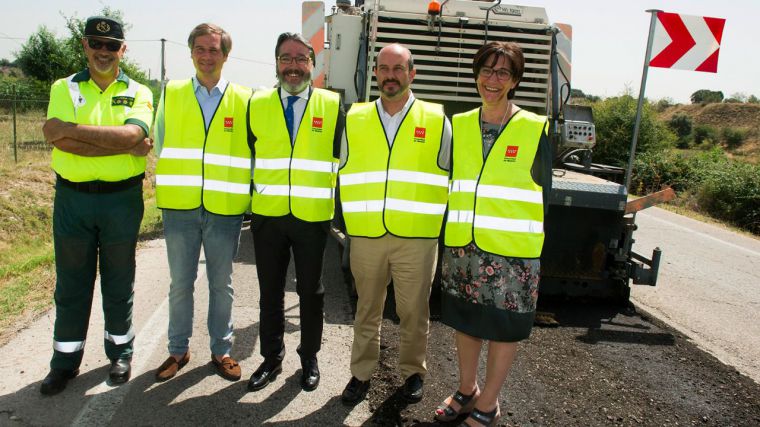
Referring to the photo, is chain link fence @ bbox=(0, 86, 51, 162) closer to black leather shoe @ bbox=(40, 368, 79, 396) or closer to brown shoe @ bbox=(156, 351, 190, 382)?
black leather shoe @ bbox=(40, 368, 79, 396)

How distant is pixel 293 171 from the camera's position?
354 centimetres

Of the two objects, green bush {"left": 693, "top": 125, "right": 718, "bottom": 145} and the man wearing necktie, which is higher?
green bush {"left": 693, "top": 125, "right": 718, "bottom": 145}

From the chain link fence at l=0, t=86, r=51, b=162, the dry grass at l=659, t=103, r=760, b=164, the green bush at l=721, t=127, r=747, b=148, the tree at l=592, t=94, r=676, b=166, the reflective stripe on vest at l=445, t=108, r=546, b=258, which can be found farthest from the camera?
the dry grass at l=659, t=103, r=760, b=164

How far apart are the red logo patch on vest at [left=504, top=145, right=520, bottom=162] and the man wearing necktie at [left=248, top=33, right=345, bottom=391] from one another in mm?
1106

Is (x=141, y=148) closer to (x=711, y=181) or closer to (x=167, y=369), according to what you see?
(x=167, y=369)

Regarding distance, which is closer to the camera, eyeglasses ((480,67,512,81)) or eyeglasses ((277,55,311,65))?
eyeglasses ((480,67,512,81))

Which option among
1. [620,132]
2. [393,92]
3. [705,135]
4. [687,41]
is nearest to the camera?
[393,92]

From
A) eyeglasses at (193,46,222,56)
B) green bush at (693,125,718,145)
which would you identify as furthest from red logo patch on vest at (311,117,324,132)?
green bush at (693,125,718,145)

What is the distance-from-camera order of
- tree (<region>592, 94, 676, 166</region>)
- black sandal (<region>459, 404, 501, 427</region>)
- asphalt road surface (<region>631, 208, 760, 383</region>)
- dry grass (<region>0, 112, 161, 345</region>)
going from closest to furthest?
black sandal (<region>459, 404, 501, 427</region>)
dry grass (<region>0, 112, 161, 345</region>)
asphalt road surface (<region>631, 208, 760, 383</region>)
tree (<region>592, 94, 676, 166</region>)

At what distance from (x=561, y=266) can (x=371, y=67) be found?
9.12ft

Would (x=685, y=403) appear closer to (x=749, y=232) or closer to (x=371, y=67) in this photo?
(x=371, y=67)

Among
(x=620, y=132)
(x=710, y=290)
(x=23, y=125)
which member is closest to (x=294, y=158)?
(x=710, y=290)

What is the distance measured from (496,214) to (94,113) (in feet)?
8.12

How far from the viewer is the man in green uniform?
346cm
